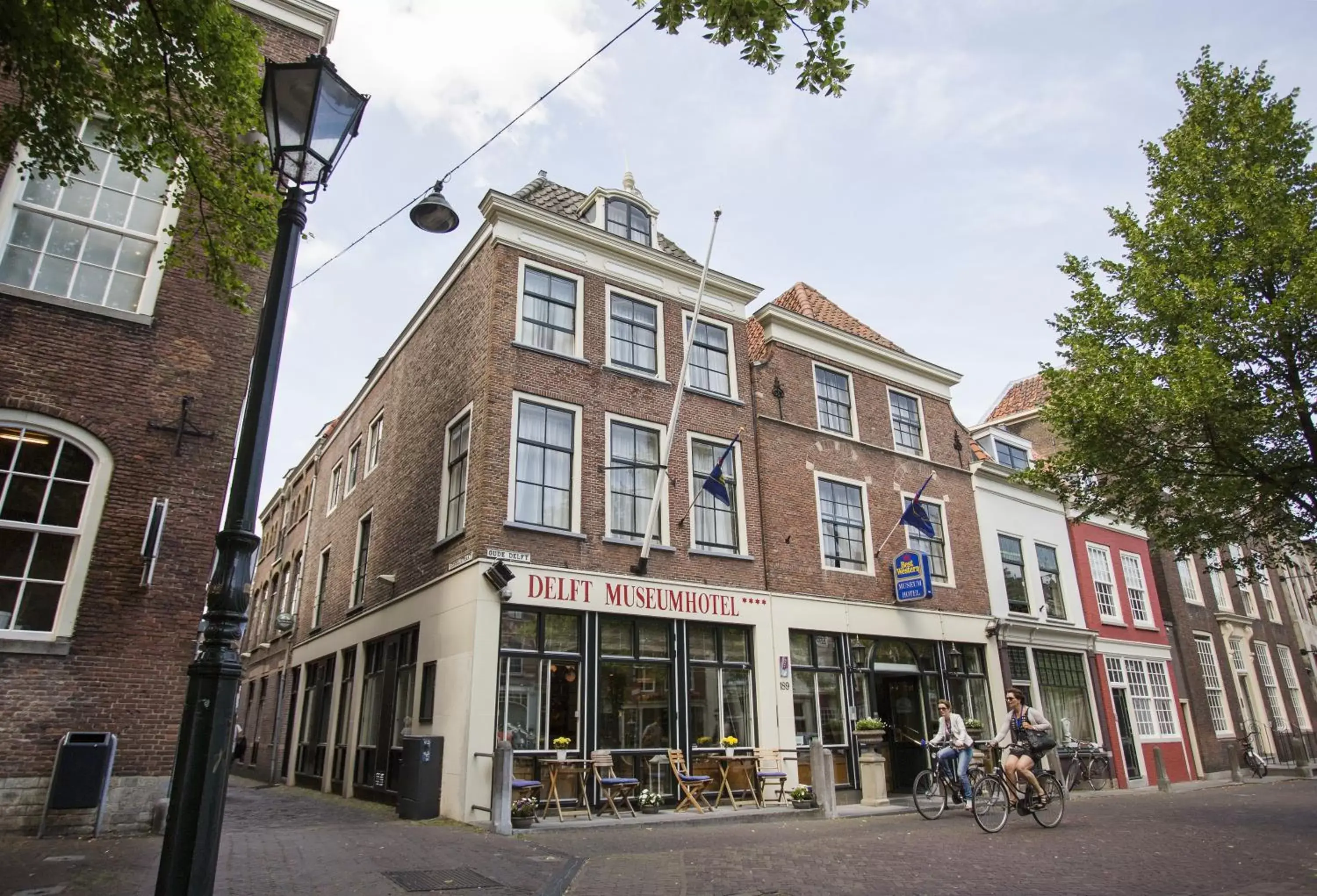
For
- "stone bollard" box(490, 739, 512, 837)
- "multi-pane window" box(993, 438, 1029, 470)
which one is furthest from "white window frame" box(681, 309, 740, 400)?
"multi-pane window" box(993, 438, 1029, 470)

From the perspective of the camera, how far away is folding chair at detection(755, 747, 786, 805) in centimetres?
1439

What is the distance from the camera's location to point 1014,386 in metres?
32.8

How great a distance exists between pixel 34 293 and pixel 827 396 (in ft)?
50.7

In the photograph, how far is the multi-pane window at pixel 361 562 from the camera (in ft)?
63.6

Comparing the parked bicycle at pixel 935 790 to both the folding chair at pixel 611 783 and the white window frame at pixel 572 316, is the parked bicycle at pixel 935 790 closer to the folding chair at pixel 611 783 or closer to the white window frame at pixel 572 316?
the folding chair at pixel 611 783

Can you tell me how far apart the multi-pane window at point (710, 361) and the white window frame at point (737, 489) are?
113 centimetres

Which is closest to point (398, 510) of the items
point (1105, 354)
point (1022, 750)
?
point (1022, 750)

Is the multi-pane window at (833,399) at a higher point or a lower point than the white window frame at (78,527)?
higher

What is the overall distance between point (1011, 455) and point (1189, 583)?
970 centimetres

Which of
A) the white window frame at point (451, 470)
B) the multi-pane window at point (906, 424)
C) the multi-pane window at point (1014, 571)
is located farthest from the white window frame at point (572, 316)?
the multi-pane window at point (1014, 571)

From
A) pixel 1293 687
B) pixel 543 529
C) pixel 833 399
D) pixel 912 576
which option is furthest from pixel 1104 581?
pixel 543 529

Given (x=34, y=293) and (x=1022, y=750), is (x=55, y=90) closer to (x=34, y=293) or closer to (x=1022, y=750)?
(x=34, y=293)

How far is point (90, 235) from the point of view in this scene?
414 inches

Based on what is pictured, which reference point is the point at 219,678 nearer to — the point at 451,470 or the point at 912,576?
the point at 451,470
